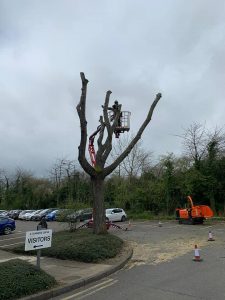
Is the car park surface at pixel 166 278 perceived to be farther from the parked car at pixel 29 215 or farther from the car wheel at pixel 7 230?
the parked car at pixel 29 215

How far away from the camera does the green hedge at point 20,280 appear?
8844 millimetres

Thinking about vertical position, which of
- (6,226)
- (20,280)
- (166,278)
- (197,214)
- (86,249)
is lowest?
(166,278)

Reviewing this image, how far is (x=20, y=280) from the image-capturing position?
938 cm

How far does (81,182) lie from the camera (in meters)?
62.4

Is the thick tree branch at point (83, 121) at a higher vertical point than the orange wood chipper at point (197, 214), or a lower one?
higher

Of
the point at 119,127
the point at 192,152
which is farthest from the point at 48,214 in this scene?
the point at 119,127

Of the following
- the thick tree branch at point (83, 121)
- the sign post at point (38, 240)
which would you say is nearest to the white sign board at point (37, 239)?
the sign post at point (38, 240)

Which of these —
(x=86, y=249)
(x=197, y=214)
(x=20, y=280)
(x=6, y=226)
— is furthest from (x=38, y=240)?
(x=197, y=214)

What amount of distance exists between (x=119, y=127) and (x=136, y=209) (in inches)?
1048

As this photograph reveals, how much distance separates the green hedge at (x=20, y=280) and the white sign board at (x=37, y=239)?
1.63 feet

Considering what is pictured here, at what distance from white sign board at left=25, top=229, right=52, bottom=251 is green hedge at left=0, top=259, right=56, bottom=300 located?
0.50 metres

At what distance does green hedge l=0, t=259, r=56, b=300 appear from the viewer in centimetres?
884

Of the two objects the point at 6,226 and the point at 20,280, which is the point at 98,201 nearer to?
the point at 20,280

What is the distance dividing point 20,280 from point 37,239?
1.42 meters
